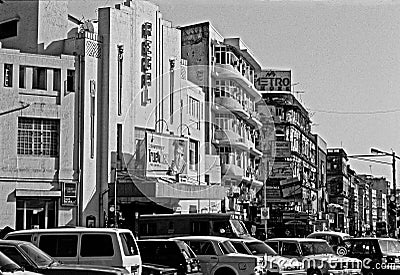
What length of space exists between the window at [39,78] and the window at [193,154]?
14.3 metres

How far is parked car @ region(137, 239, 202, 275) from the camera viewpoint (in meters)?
21.9

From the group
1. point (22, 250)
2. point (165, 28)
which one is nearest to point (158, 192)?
point (165, 28)

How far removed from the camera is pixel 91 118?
1939 inches

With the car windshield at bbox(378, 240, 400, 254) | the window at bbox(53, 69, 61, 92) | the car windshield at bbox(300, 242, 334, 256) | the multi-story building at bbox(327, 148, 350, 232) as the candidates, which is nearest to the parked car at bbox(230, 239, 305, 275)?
the car windshield at bbox(300, 242, 334, 256)

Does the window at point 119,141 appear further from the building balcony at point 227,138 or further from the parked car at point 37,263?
the parked car at point 37,263

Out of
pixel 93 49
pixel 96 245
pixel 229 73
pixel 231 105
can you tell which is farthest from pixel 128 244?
pixel 229 73

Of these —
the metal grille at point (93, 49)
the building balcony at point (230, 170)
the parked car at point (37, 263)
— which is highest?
the metal grille at point (93, 49)

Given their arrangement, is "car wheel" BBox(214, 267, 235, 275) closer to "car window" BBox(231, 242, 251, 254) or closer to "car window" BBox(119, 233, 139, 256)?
"car window" BBox(231, 242, 251, 254)

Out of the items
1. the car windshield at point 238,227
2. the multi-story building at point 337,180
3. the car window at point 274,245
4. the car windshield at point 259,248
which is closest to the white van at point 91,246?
the car windshield at point 259,248

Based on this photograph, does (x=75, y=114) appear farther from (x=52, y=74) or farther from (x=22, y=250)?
(x=22, y=250)

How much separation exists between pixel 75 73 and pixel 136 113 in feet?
18.9

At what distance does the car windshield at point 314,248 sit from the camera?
93.5 ft

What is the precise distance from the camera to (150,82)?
53.6m

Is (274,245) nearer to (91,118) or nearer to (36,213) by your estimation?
(36,213)
